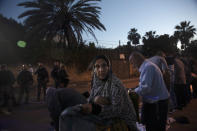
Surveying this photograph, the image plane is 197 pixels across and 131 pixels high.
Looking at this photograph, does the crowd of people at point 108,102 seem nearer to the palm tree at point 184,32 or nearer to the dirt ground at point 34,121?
the dirt ground at point 34,121

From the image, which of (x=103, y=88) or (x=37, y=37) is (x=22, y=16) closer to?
(x=37, y=37)

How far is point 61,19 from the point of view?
1454 cm

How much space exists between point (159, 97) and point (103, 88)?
115 cm

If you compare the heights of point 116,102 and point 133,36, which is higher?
point 133,36

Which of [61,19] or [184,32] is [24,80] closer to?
[61,19]

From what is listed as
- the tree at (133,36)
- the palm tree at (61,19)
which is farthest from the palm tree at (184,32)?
the palm tree at (61,19)

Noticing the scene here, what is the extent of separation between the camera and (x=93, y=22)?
15.1 metres

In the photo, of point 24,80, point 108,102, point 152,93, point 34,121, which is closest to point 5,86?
point 24,80

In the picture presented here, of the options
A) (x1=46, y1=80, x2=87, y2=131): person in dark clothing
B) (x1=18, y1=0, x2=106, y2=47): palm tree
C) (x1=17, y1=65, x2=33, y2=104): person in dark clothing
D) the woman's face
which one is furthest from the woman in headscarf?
(x1=18, y1=0, x2=106, y2=47): palm tree

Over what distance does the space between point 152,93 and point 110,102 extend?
3.62 feet

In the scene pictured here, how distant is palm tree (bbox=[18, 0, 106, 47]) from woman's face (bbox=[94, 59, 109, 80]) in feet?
42.8

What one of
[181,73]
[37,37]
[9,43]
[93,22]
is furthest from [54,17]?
[181,73]

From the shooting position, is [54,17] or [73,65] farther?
[73,65]

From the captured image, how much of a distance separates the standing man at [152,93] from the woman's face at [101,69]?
2.75ft
